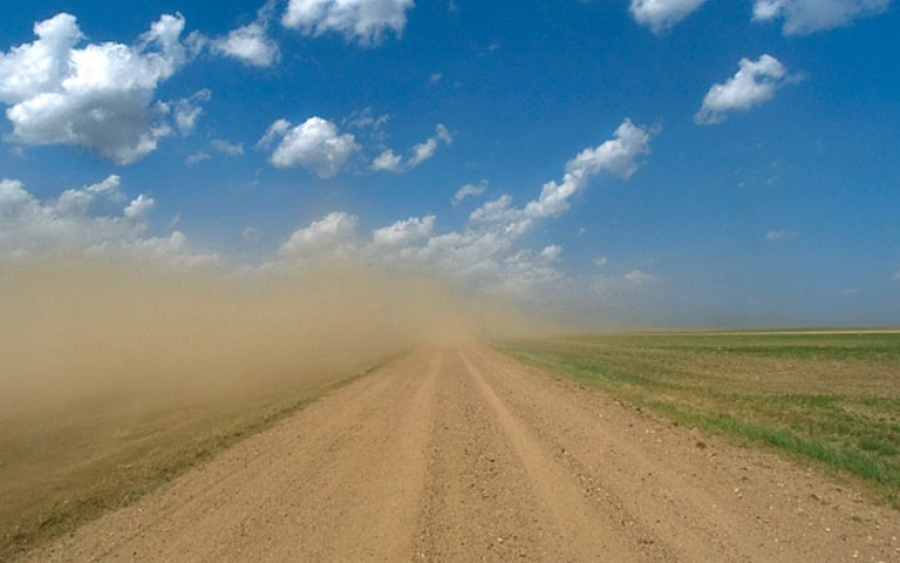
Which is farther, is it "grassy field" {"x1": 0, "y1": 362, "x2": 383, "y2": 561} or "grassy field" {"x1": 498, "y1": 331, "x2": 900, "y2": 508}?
"grassy field" {"x1": 498, "y1": 331, "x2": 900, "y2": 508}

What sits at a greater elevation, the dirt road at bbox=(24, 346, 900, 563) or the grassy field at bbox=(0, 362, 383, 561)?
the grassy field at bbox=(0, 362, 383, 561)

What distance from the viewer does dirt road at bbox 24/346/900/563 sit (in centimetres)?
685

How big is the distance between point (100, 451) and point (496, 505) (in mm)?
11639

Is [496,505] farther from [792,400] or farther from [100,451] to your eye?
[792,400]

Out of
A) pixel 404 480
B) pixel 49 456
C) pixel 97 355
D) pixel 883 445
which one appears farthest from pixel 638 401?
pixel 97 355

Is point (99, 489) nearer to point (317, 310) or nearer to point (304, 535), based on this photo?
point (304, 535)

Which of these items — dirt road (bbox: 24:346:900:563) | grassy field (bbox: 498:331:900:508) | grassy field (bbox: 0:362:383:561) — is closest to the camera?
dirt road (bbox: 24:346:900:563)

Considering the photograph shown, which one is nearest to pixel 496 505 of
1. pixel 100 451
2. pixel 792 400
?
pixel 100 451

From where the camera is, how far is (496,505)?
27.4 ft

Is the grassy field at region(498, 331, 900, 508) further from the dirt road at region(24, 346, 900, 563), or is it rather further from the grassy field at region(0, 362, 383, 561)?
the grassy field at region(0, 362, 383, 561)

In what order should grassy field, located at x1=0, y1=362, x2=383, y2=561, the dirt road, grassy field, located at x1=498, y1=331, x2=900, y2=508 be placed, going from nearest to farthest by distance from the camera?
1. the dirt road
2. grassy field, located at x1=0, y1=362, x2=383, y2=561
3. grassy field, located at x1=498, y1=331, x2=900, y2=508

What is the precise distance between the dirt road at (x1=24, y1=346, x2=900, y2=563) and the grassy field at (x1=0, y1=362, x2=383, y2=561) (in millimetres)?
815

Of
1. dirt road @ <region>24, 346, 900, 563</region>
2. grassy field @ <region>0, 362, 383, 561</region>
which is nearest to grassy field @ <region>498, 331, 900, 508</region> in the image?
dirt road @ <region>24, 346, 900, 563</region>

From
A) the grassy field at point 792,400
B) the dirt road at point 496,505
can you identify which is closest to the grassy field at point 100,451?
the dirt road at point 496,505
